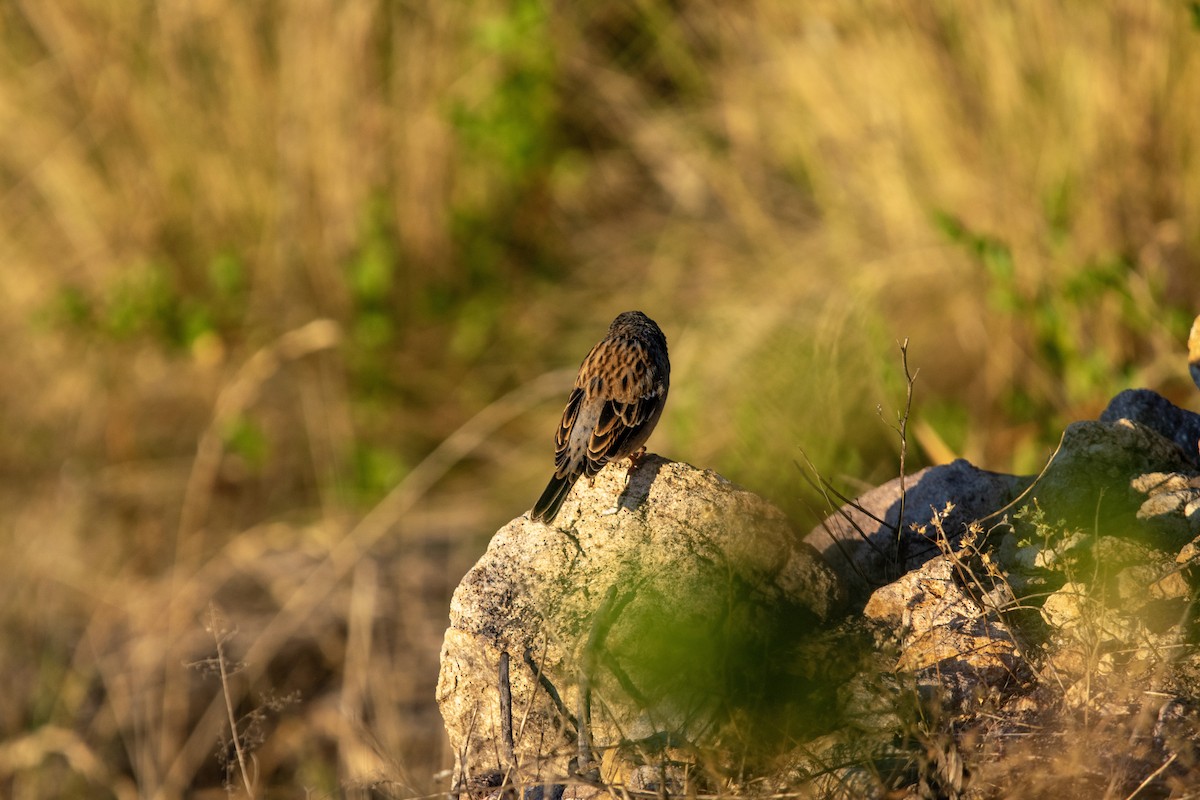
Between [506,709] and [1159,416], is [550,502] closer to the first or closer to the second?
[506,709]

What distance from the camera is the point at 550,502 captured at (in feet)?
12.9

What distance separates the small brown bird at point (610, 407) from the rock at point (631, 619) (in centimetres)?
10

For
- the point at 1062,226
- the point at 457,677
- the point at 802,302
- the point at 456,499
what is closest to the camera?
the point at 457,677

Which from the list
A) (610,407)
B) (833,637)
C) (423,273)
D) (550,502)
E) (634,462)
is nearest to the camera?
(833,637)

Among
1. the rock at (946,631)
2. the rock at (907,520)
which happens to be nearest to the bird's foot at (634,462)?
the rock at (907,520)

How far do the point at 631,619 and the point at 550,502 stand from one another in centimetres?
46

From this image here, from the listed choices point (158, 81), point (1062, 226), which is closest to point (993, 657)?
point (1062, 226)

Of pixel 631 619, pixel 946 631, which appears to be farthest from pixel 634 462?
pixel 946 631

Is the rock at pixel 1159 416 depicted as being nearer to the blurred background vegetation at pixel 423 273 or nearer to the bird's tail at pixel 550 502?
the bird's tail at pixel 550 502

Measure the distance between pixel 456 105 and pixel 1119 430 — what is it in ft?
20.6

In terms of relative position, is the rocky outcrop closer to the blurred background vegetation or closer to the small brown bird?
the small brown bird

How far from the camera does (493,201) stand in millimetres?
9914

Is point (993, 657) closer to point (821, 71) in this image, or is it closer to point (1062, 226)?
point (1062, 226)

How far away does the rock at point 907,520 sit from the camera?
13.2ft
